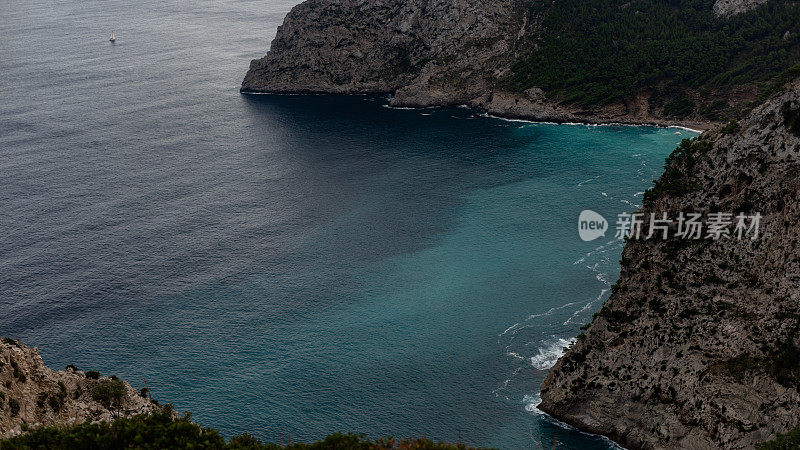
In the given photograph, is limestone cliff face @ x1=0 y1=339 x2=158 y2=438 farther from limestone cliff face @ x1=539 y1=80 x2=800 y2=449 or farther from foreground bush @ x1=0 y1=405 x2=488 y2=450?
limestone cliff face @ x1=539 y1=80 x2=800 y2=449

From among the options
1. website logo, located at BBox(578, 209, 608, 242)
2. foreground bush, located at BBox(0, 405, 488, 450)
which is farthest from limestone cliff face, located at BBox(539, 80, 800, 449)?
website logo, located at BBox(578, 209, 608, 242)

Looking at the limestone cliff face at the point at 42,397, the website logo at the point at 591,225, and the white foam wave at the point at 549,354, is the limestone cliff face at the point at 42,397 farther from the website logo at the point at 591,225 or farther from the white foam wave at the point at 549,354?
the website logo at the point at 591,225

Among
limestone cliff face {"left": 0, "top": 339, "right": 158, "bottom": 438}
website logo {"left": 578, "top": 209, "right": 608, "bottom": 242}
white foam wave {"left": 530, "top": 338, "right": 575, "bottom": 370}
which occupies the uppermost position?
website logo {"left": 578, "top": 209, "right": 608, "bottom": 242}

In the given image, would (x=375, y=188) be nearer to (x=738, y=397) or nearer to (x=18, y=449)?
(x=738, y=397)

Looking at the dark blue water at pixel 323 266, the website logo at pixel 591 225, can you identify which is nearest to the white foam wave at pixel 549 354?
the dark blue water at pixel 323 266

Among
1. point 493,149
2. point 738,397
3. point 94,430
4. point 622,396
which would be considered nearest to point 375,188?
point 493,149

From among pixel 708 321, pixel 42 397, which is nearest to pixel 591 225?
pixel 708 321
